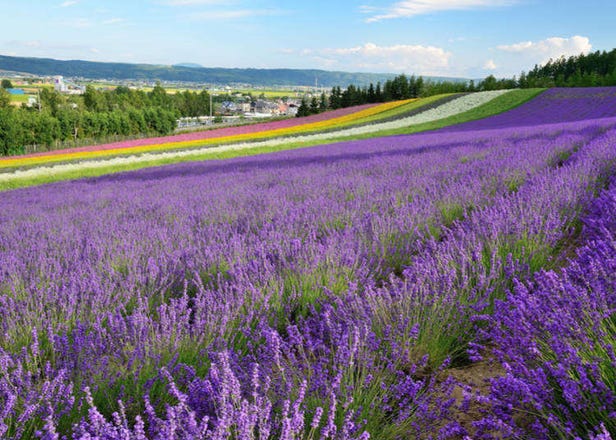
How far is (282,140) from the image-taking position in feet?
78.3

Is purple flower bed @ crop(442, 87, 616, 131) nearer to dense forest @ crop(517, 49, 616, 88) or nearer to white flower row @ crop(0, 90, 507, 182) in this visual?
white flower row @ crop(0, 90, 507, 182)

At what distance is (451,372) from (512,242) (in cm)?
134

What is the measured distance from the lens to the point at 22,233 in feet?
15.2

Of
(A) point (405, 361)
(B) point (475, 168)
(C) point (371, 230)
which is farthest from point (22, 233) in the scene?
(B) point (475, 168)

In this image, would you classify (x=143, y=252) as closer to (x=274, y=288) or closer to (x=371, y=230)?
(x=274, y=288)

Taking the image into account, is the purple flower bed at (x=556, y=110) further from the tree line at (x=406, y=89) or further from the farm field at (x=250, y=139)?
the tree line at (x=406, y=89)

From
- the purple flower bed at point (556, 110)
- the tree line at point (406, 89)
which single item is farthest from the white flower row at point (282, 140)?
the tree line at point (406, 89)

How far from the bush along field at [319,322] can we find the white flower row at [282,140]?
13502 mm

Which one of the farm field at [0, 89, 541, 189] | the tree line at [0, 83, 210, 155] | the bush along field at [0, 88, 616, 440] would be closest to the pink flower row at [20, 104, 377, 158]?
the farm field at [0, 89, 541, 189]

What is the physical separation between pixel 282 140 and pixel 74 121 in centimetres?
4154

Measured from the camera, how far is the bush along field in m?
1.50

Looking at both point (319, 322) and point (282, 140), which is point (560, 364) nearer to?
point (319, 322)

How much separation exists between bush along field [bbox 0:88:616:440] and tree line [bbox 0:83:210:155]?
51.3 metres

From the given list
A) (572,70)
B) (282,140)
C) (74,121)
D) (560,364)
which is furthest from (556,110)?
(74,121)
